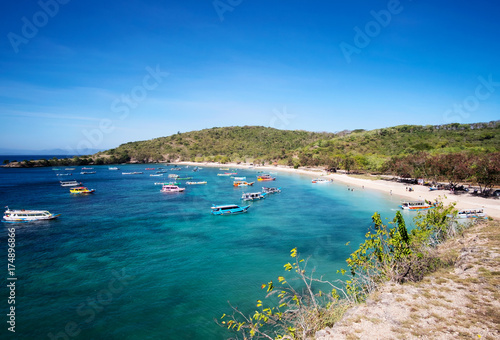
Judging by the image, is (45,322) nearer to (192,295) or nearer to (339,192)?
(192,295)

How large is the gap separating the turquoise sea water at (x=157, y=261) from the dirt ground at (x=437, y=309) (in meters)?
9.73

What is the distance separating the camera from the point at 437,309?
11016 mm

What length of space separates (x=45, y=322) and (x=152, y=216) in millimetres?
28698

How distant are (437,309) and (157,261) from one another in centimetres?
2464

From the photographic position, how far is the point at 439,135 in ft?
502

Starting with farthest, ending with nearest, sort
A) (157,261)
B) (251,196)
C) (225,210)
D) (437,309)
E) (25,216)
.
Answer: (251,196) → (225,210) → (25,216) → (157,261) → (437,309)

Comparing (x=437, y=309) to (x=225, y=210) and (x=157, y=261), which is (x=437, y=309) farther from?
(x=225, y=210)

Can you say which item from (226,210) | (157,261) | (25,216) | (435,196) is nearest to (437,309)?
(157,261)

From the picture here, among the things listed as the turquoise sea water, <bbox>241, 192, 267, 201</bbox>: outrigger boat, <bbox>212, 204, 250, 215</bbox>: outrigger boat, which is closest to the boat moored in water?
<bbox>212, 204, 250, 215</bbox>: outrigger boat

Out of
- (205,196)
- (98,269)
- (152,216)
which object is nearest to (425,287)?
(98,269)

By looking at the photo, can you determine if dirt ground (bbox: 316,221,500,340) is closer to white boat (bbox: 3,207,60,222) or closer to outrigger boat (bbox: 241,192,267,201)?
outrigger boat (bbox: 241,192,267,201)

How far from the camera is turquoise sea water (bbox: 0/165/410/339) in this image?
18.0 metres

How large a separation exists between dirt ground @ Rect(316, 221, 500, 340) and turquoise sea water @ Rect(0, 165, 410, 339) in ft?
31.9

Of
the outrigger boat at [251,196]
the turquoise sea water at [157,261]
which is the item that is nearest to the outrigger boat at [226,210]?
the turquoise sea water at [157,261]
